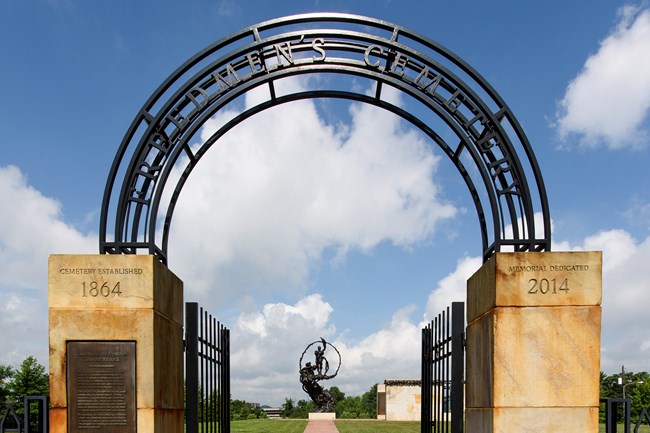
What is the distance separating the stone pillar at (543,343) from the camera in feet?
23.7

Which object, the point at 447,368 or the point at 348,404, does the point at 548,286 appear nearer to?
the point at 447,368

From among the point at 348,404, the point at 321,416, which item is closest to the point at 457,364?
the point at 321,416

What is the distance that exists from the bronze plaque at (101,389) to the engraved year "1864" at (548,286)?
4.58 m

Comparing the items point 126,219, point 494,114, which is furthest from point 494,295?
point 126,219

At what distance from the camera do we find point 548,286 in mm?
7375

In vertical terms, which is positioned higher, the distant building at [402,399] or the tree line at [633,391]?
the distant building at [402,399]

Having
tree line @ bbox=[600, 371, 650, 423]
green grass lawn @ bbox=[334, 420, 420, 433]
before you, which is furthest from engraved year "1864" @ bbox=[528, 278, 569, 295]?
tree line @ bbox=[600, 371, 650, 423]

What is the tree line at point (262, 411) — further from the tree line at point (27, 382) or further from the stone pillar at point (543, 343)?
the stone pillar at point (543, 343)

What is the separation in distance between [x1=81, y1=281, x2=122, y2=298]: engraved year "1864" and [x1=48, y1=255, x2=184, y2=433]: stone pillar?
0.4 inches

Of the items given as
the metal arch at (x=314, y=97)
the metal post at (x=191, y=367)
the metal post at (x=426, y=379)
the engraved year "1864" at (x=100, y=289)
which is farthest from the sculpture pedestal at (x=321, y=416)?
the engraved year "1864" at (x=100, y=289)

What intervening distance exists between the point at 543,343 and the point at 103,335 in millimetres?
4980

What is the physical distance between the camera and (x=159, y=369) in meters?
7.59

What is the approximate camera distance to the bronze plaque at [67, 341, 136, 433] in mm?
7359

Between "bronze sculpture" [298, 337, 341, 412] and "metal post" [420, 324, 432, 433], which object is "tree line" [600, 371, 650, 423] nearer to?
"bronze sculpture" [298, 337, 341, 412]
